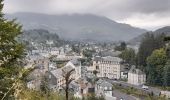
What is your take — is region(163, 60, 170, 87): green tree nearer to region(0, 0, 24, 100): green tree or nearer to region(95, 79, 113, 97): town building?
region(95, 79, 113, 97): town building

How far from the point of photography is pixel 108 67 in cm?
10325

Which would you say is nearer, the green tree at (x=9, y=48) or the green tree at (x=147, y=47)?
the green tree at (x=9, y=48)

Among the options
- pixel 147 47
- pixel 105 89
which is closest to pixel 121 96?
pixel 105 89

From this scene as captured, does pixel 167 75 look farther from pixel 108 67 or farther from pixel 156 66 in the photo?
pixel 108 67

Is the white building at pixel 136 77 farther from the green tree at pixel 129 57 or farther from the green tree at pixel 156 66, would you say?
the green tree at pixel 129 57

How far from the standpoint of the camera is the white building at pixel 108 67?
328 feet

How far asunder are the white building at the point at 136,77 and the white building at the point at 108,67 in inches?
382

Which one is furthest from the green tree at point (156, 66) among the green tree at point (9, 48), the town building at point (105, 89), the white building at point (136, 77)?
the green tree at point (9, 48)

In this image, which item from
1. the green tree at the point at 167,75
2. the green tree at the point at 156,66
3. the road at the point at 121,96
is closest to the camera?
the road at the point at 121,96

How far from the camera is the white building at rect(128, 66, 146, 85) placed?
8456 centimetres

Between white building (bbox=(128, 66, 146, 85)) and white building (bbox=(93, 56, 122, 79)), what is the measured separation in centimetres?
969

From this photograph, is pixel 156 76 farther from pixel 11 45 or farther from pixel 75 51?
pixel 75 51

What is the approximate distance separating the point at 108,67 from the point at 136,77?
1776 cm

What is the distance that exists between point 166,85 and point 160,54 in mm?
7942
